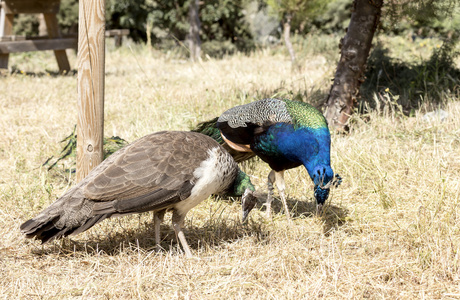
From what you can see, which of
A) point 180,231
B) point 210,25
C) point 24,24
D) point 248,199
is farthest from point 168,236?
point 24,24

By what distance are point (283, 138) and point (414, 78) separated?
4.40 meters

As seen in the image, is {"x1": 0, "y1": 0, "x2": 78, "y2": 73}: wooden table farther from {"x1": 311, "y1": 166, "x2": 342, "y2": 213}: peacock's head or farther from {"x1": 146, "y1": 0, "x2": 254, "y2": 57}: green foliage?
{"x1": 311, "y1": 166, "x2": 342, "y2": 213}: peacock's head

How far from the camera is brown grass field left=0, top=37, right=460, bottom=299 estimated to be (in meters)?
2.89

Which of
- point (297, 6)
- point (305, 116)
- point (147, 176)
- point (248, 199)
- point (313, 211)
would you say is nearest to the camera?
point (147, 176)

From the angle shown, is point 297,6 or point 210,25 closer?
point 297,6

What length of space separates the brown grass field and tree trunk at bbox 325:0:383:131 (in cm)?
23

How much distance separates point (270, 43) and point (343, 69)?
9717 mm

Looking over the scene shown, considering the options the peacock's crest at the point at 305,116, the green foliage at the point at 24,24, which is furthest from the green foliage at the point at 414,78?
the green foliage at the point at 24,24

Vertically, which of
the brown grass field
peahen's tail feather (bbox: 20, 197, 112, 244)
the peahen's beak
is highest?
peahen's tail feather (bbox: 20, 197, 112, 244)

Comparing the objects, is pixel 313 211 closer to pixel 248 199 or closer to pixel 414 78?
pixel 248 199

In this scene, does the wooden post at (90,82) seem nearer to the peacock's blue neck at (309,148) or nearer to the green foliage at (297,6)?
the peacock's blue neck at (309,148)

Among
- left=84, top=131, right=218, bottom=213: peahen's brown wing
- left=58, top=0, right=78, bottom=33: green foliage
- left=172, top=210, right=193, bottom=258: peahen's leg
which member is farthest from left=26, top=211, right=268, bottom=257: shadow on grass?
left=58, top=0, right=78, bottom=33: green foliage

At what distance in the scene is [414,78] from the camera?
7.27m

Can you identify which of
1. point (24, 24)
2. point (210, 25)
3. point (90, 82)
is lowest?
point (24, 24)
